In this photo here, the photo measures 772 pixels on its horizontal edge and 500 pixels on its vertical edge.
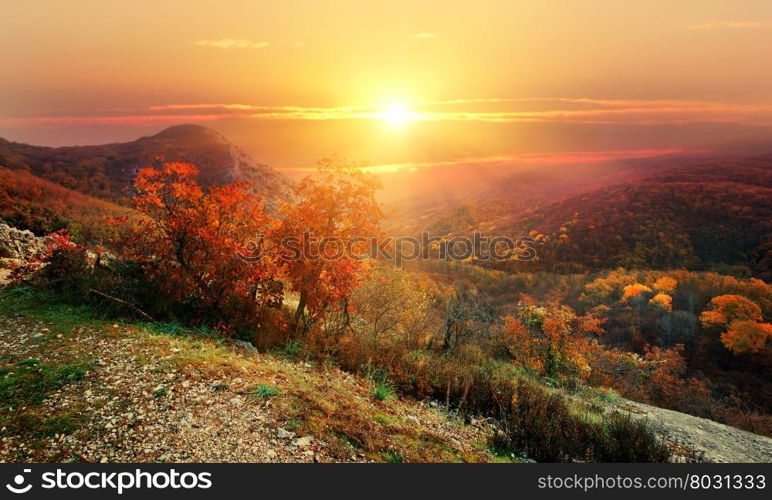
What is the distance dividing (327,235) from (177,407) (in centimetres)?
598

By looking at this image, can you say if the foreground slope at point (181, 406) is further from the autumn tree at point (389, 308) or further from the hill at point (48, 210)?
the hill at point (48, 210)

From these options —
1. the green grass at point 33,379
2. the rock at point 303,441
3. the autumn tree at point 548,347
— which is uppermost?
the green grass at point 33,379

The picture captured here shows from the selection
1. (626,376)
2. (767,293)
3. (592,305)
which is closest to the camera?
(626,376)

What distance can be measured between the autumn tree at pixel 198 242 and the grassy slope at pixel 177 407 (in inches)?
69.8

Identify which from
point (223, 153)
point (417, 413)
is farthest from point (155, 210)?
point (223, 153)

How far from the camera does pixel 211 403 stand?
19.1 feet

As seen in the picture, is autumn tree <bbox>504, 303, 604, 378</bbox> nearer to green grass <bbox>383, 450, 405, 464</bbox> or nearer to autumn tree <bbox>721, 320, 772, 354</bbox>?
green grass <bbox>383, 450, 405, 464</bbox>

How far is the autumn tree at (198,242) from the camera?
1002 centimetres

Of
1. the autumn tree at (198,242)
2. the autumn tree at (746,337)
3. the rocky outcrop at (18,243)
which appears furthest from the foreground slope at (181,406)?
the autumn tree at (746,337)

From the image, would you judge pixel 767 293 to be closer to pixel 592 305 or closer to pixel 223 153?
pixel 592 305

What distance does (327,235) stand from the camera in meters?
10.7
